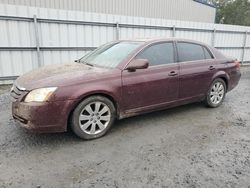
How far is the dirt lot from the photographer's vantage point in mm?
2613

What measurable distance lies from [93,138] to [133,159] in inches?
33.8

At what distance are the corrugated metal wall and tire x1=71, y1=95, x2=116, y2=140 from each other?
8.47 metres

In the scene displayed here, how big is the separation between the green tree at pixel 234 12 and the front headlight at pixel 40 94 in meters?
32.7

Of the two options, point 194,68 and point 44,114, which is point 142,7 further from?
point 44,114

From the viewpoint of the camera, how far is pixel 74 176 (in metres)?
2.66

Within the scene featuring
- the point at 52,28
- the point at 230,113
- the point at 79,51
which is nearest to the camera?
the point at 230,113

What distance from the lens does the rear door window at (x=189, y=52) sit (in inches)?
181

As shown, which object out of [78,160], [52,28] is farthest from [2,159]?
[52,28]

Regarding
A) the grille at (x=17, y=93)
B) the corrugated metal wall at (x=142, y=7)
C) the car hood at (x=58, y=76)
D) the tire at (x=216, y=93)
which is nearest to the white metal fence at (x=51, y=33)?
the corrugated metal wall at (x=142, y=7)

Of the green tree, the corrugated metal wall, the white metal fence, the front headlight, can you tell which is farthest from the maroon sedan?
the green tree

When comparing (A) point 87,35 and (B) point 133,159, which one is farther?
(A) point 87,35

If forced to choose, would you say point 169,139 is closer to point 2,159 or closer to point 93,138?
point 93,138

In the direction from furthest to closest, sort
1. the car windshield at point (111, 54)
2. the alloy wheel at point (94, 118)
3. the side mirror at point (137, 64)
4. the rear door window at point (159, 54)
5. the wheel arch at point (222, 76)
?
the wheel arch at point (222, 76) → the rear door window at point (159, 54) → the car windshield at point (111, 54) → the side mirror at point (137, 64) → the alloy wheel at point (94, 118)

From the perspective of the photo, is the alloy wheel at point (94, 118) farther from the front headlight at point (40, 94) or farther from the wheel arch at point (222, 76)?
the wheel arch at point (222, 76)
